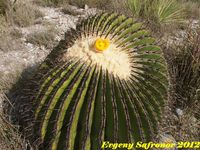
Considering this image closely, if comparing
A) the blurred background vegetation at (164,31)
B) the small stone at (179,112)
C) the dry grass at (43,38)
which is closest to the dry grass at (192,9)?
the blurred background vegetation at (164,31)

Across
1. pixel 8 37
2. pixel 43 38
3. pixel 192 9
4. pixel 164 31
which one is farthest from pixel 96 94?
pixel 192 9

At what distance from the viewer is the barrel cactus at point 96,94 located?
222 cm

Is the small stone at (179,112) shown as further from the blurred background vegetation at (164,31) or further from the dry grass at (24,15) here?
the dry grass at (24,15)

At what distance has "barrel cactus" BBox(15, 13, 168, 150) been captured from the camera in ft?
7.27

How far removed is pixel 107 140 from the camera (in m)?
2.22

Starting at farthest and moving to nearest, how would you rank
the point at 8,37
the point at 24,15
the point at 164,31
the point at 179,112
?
the point at 24,15 < the point at 164,31 < the point at 8,37 < the point at 179,112

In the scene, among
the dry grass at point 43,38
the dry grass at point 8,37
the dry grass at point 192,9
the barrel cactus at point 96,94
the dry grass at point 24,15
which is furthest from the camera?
the dry grass at point 192,9

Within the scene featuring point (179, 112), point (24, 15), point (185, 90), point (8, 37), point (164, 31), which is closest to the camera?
point (179, 112)

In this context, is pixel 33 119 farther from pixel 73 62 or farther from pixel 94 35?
pixel 94 35

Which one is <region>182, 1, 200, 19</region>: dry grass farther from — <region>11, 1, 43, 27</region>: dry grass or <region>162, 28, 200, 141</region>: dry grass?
<region>11, 1, 43, 27</region>: dry grass

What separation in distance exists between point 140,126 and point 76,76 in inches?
23.9

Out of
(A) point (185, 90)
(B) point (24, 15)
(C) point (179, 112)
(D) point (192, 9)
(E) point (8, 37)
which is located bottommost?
(C) point (179, 112)

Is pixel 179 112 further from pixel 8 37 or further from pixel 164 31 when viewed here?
pixel 8 37

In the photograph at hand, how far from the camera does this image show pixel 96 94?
89.1 inches
